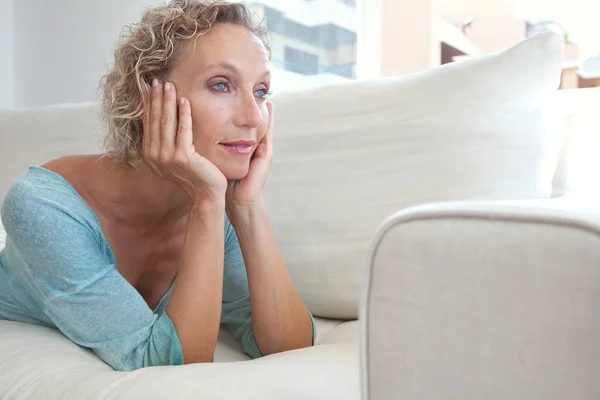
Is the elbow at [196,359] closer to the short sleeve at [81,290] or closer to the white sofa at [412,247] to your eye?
the short sleeve at [81,290]

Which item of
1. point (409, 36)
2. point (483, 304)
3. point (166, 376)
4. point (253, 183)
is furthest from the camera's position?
point (409, 36)

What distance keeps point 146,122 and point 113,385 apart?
489mm

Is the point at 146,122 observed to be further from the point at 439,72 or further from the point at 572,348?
the point at 572,348

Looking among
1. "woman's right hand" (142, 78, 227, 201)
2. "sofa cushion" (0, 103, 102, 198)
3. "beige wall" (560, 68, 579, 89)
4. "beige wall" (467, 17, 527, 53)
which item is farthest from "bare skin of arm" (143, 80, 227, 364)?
"beige wall" (467, 17, 527, 53)

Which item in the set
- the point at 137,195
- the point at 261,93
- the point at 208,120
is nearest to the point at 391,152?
the point at 261,93

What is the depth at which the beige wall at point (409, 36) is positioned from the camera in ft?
7.95

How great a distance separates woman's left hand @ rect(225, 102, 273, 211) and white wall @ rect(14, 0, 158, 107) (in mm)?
1532

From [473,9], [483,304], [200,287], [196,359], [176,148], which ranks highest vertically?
[473,9]

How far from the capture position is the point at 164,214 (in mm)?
1221

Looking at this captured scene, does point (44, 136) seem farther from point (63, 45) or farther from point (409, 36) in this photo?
point (409, 36)

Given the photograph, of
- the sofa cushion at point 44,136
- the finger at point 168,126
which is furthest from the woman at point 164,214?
the sofa cushion at point 44,136

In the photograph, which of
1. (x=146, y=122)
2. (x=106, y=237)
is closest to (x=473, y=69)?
(x=146, y=122)

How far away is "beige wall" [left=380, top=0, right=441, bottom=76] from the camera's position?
2.42 m

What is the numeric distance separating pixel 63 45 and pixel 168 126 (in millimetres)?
1873
